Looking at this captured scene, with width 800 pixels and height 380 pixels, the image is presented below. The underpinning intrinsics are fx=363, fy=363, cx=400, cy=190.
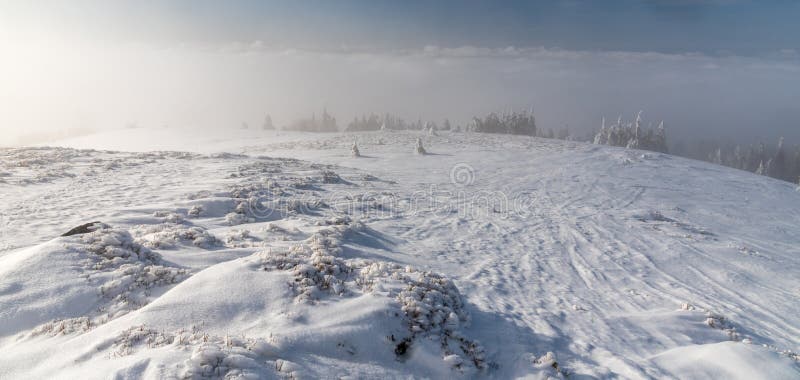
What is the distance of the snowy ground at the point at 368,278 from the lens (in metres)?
5.93

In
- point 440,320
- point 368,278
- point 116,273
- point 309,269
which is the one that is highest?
point 116,273

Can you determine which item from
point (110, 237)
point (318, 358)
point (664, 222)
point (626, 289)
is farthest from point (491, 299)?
point (664, 222)

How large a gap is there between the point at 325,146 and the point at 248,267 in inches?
1631

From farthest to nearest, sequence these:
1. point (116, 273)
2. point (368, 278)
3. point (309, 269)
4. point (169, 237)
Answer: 1. point (169, 237)
2. point (368, 278)
3. point (309, 269)
4. point (116, 273)

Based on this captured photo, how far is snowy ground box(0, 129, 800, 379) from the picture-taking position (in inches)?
234

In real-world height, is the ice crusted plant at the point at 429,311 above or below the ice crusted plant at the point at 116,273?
below

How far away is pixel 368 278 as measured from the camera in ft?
28.9

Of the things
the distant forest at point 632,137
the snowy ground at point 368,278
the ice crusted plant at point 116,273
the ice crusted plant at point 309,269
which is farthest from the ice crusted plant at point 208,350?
the distant forest at point 632,137

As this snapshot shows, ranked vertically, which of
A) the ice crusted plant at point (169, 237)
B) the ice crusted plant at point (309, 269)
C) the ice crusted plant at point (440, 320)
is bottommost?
the ice crusted plant at point (440, 320)

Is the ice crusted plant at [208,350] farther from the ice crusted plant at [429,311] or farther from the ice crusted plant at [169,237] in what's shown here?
the ice crusted plant at [169,237]

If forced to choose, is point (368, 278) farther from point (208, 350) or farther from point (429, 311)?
point (208, 350)

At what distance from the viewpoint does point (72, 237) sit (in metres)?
8.63

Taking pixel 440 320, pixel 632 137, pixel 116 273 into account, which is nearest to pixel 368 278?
pixel 440 320

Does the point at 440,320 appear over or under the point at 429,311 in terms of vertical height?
under
